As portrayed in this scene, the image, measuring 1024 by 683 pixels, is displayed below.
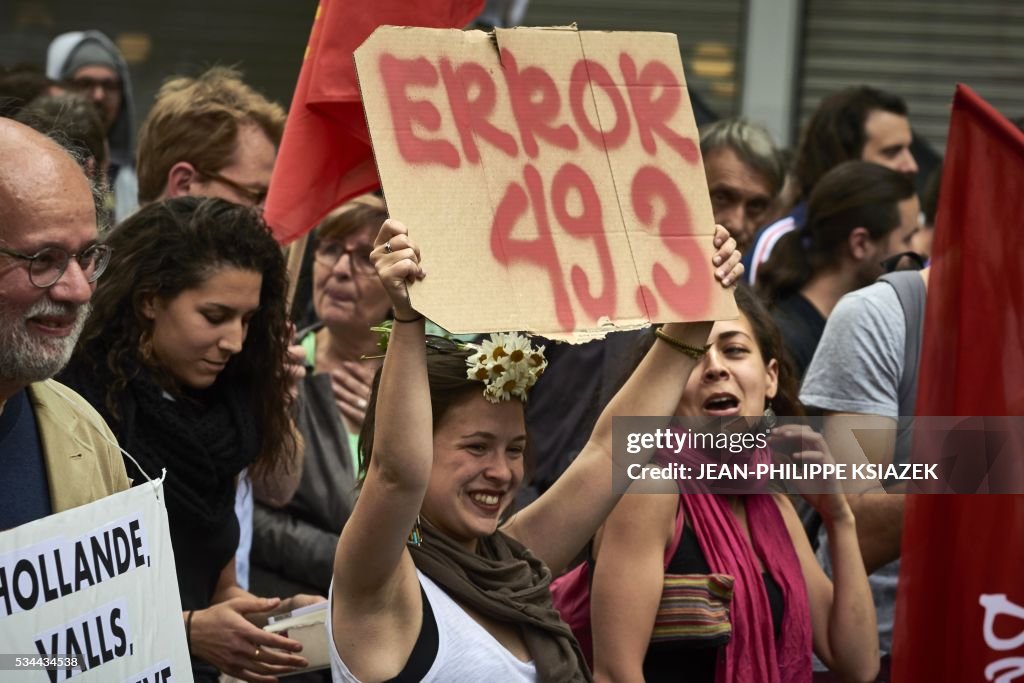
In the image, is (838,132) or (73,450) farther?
(838,132)

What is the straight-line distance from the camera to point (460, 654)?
2.99 meters

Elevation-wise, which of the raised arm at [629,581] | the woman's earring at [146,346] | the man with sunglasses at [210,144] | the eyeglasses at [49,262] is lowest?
the raised arm at [629,581]

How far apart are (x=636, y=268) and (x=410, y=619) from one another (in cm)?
81

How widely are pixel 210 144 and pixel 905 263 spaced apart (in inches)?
86.3

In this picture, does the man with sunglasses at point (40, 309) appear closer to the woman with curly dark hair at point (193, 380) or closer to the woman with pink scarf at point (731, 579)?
the woman with curly dark hair at point (193, 380)

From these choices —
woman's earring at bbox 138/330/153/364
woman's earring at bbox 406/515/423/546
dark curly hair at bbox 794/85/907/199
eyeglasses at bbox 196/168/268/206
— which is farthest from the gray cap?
woman's earring at bbox 406/515/423/546

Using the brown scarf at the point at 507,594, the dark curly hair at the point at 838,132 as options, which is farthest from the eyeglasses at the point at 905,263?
the brown scarf at the point at 507,594

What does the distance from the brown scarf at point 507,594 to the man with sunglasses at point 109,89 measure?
387 centimetres

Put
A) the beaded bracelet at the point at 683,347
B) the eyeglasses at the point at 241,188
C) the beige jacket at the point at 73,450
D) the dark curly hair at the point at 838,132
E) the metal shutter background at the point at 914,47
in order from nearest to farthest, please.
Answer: the beige jacket at the point at 73,450 < the beaded bracelet at the point at 683,347 < the eyeglasses at the point at 241,188 < the dark curly hair at the point at 838,132 < the metal shutter background at the point at 914,47

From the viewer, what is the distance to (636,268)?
10.0 ft

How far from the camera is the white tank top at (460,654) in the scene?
2.95 meters

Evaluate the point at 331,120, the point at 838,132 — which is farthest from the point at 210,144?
the point at 838,132

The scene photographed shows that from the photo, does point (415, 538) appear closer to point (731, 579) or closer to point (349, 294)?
point (731, 579)

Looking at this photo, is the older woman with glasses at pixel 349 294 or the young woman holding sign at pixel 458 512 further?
the older woman with glasses at pixel 349 294
